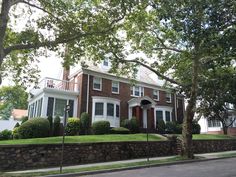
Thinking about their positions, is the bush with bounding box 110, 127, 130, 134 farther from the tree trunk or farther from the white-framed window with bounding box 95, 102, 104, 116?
the tree trunk

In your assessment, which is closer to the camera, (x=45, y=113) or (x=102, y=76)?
(x=45, y=113)

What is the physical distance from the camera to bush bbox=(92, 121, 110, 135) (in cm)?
2455

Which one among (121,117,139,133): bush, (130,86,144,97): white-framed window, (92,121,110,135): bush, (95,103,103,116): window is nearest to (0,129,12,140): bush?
(92,121,110,135): bush

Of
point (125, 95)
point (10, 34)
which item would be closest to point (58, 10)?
point (10, 34)

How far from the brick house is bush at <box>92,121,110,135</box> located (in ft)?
6.76

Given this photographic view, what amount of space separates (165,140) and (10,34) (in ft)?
41.9

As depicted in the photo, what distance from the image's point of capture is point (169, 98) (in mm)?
34969

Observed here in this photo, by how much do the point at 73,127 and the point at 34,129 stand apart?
176 inches

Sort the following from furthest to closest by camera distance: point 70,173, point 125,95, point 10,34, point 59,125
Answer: point 125,95 → point 59,125 → point 10,34 → point 70,173

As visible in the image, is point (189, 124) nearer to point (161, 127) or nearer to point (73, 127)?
point (73, 127)

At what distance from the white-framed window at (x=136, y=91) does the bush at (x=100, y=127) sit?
7548 mm

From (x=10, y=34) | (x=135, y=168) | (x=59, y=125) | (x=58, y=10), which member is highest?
(x=58, y=10)

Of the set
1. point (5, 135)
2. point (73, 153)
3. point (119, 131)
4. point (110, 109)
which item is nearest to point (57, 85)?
point (110, 109)

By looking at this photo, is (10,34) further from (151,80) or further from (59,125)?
(151,80)
